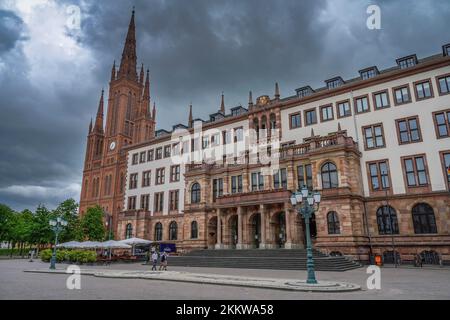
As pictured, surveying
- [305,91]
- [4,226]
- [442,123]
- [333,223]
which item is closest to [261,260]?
[333,223]

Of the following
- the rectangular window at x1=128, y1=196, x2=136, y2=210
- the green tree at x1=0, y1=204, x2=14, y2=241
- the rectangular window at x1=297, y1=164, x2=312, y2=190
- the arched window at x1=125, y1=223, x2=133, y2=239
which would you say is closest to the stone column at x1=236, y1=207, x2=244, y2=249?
the rectangular window at x1=297, y1=164, x2=312, y2=190

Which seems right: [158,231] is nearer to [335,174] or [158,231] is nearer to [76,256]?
[76,256]

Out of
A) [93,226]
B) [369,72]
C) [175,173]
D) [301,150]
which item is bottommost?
[93,226]

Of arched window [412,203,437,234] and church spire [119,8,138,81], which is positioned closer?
arched window [412,203,437,234]

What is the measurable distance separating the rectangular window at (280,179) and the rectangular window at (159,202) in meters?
21.0

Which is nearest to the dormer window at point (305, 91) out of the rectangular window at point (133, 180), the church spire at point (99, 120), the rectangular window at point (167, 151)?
the rectangular window at point (167, 151)

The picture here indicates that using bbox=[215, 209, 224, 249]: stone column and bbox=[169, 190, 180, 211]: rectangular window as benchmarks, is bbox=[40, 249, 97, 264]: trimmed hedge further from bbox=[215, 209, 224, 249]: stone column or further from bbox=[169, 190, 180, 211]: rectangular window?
bbox=[169, 190, 180, 211]: rectangular window

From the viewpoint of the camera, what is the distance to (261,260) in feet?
93.0

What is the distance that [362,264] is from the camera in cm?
2927

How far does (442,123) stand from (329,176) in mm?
11605

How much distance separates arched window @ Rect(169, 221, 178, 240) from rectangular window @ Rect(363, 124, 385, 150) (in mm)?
29063

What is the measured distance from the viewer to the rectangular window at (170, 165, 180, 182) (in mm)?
49756

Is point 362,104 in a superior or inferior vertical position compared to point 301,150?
superior

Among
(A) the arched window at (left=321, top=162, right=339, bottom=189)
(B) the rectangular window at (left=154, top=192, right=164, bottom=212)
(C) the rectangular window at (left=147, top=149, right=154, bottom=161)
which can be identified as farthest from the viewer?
(C) the rectangular window at (left=147, top=149, right=154, bottom=161)
